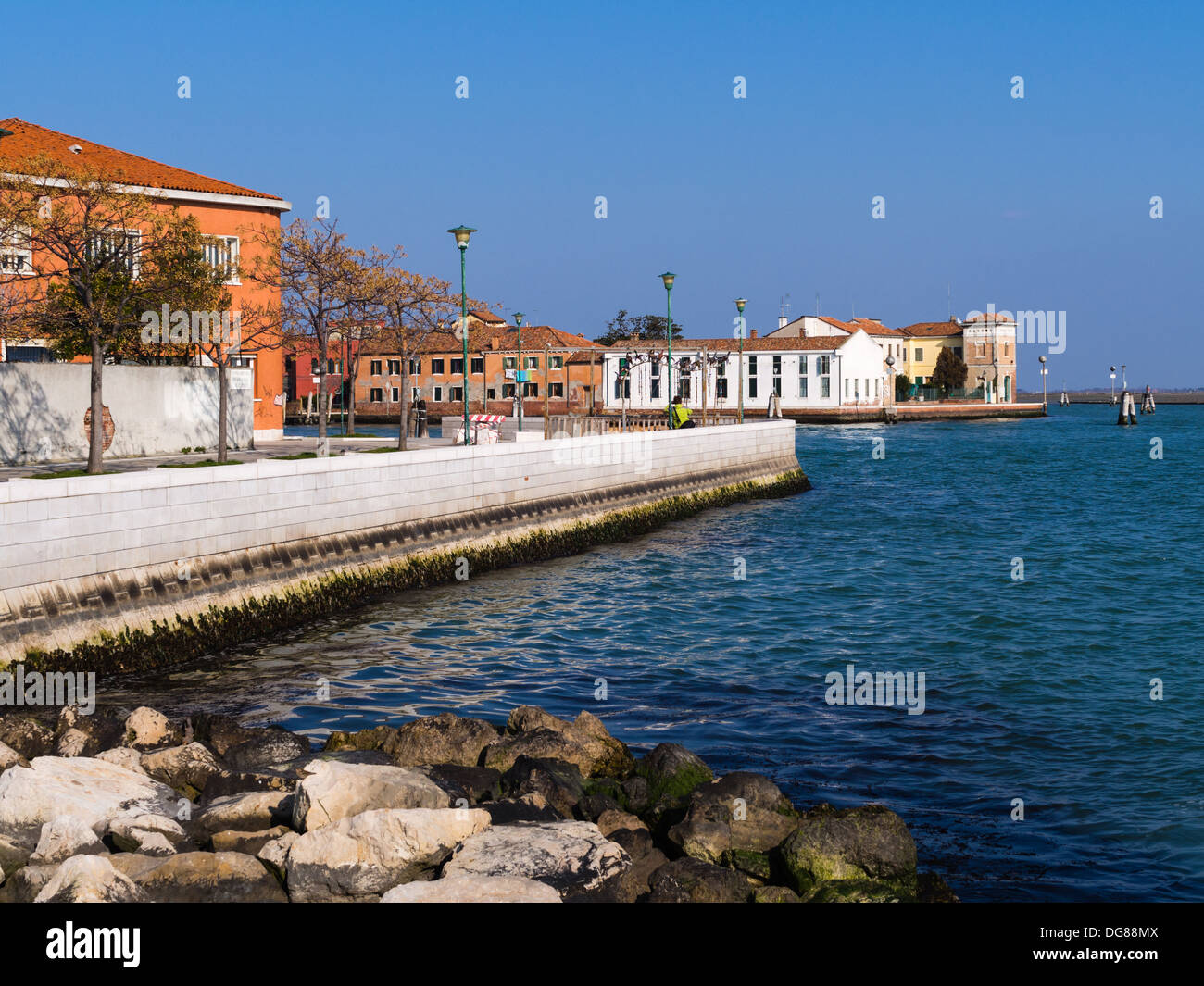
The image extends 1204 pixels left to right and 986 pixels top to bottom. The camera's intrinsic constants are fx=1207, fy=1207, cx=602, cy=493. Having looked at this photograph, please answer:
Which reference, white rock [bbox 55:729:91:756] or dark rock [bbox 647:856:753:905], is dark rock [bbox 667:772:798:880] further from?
white rock [bbox 55:729:91:756]

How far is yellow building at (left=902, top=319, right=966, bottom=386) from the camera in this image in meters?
138

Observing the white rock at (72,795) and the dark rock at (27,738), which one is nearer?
the white rock at (72,795)

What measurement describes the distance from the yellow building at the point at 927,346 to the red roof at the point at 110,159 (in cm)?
10778

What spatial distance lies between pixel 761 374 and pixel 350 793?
107m

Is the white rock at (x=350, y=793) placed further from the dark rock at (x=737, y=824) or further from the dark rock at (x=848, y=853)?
the dark rock at (x=848, y=853)

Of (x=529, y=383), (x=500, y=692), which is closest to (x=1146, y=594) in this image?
(x=500, y=692)

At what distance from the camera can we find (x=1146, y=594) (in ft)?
74.7

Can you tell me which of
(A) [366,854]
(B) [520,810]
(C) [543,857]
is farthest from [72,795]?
(C) [543,857]

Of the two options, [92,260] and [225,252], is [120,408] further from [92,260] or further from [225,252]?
[225,252]

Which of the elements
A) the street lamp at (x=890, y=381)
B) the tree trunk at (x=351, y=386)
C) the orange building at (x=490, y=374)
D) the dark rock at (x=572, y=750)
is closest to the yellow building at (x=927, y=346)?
the street lamp at (x=890, y=381)

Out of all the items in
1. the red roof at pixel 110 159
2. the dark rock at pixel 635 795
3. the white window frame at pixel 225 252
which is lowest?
the dark rock at pixel 635 795

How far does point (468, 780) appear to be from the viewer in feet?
32.7

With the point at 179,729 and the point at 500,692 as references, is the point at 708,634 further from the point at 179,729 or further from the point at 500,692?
the point at 179,729

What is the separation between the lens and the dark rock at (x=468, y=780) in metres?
9.66
